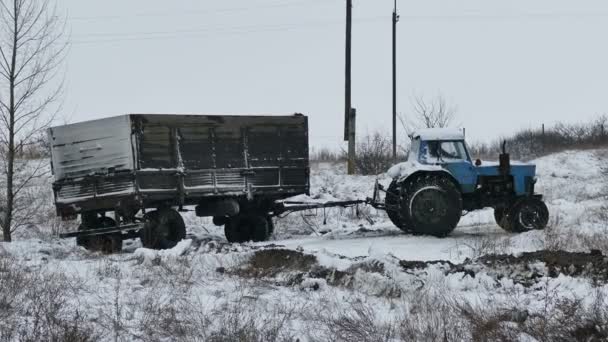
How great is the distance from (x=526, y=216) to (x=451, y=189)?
6.17 ft

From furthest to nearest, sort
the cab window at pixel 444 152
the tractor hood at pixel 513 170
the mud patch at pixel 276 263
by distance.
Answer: the tractor hood at pixel 513 170 → the cab window at pixel 444 152 → the mud patch at pixel 276 263

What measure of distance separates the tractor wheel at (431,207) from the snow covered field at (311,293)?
3.86 ft

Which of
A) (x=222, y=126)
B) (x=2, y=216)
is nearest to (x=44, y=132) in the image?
(x=2, y=216)

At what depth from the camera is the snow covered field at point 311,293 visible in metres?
6.52

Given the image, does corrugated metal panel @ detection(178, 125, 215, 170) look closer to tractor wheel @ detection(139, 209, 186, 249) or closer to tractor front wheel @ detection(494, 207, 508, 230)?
tractor wheel @ detection(139, 209, 186, 249)

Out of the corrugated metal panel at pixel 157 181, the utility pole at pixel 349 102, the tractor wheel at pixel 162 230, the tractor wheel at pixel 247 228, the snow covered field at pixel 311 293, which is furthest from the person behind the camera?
the utility pole at pixel 349 102

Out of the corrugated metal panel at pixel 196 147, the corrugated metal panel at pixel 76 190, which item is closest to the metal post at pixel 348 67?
the corrugated metal panel at pixel 196 147

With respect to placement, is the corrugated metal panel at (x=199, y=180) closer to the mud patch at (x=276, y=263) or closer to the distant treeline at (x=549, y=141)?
the mud patch at (x=276, y=263)

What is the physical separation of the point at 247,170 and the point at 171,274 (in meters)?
5.35

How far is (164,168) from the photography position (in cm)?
1364

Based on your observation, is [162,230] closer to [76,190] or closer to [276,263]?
[76,190]

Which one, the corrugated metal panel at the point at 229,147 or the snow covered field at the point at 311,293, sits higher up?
the corrugated metal panel at the point at 229,147

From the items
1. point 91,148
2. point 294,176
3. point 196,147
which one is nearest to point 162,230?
point 196,147

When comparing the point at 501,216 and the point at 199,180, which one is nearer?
the point at 199,180
